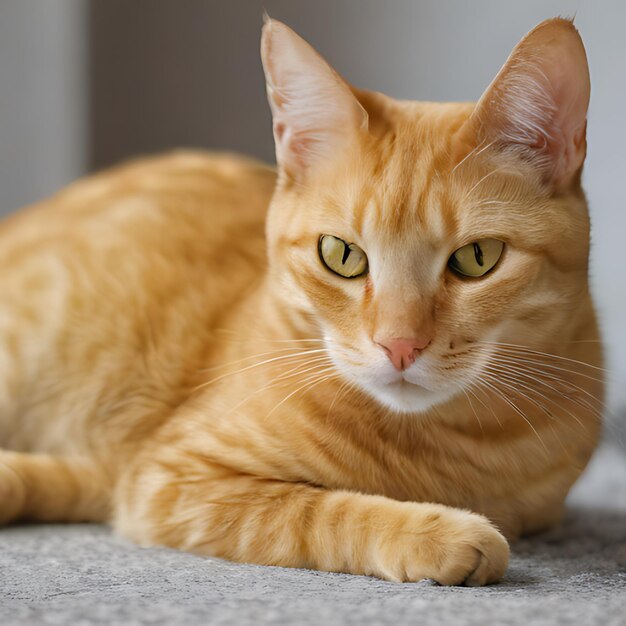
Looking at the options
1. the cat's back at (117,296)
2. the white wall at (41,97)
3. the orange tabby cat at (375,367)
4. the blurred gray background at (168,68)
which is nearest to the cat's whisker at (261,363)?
the orange tabby cat at (375,367)

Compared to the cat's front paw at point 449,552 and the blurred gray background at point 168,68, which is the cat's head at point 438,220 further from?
the blurred gray background at point 168,68

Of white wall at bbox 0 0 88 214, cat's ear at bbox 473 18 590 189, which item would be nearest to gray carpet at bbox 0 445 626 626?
cat's ear at bbox 473 18 590 189

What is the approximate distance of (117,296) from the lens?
1639mm

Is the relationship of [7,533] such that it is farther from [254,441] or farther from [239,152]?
[239,152]

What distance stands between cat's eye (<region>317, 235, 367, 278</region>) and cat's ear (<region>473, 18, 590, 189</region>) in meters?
0.21

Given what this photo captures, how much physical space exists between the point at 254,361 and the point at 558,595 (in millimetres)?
561

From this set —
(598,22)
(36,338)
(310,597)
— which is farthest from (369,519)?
(598,22)

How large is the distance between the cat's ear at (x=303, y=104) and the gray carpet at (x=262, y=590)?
56 cm

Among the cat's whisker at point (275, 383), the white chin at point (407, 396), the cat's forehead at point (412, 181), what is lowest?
the cat's whisker at point (275, 383)

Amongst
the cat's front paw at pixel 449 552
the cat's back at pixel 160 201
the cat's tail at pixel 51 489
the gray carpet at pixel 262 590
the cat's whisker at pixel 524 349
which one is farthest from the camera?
the cat's back at pixel 160 201

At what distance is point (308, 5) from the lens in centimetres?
296

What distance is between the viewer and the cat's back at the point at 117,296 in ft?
5.18

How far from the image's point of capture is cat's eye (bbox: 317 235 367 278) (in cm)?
117

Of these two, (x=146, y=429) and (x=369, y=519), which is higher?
(x=369, y=519)
